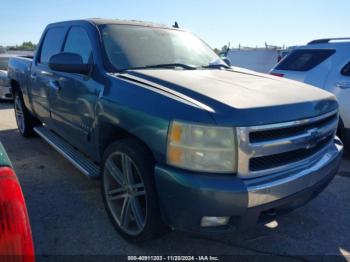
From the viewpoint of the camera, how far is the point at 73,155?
3957 millimetres

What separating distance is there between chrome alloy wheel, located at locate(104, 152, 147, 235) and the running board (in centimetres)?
32

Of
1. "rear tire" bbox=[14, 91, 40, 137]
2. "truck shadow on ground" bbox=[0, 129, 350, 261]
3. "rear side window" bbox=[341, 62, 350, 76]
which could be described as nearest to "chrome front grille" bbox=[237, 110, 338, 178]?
"truck shadow on ground" bbox=[0, 129, 350, 261]

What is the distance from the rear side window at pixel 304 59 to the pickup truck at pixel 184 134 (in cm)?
246

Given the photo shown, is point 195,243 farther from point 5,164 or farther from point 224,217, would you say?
point 5,164

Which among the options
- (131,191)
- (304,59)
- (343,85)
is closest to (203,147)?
(131,191)

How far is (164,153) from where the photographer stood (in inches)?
92.3

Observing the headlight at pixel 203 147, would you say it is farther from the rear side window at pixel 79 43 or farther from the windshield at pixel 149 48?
the rear side window at pixel 79 43

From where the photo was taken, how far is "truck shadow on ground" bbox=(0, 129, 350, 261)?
2848 millimetres

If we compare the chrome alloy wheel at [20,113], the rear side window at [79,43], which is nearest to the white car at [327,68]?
the rear side window at [79,43]

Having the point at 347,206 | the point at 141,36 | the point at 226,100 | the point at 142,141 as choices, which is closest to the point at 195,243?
the point at 142,141

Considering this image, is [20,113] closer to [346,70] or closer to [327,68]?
[327,68]

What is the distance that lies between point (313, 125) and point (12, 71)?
5.51 metres

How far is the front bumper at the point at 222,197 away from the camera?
2.20 m

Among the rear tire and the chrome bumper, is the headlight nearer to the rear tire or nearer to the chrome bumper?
the chrome bumper
